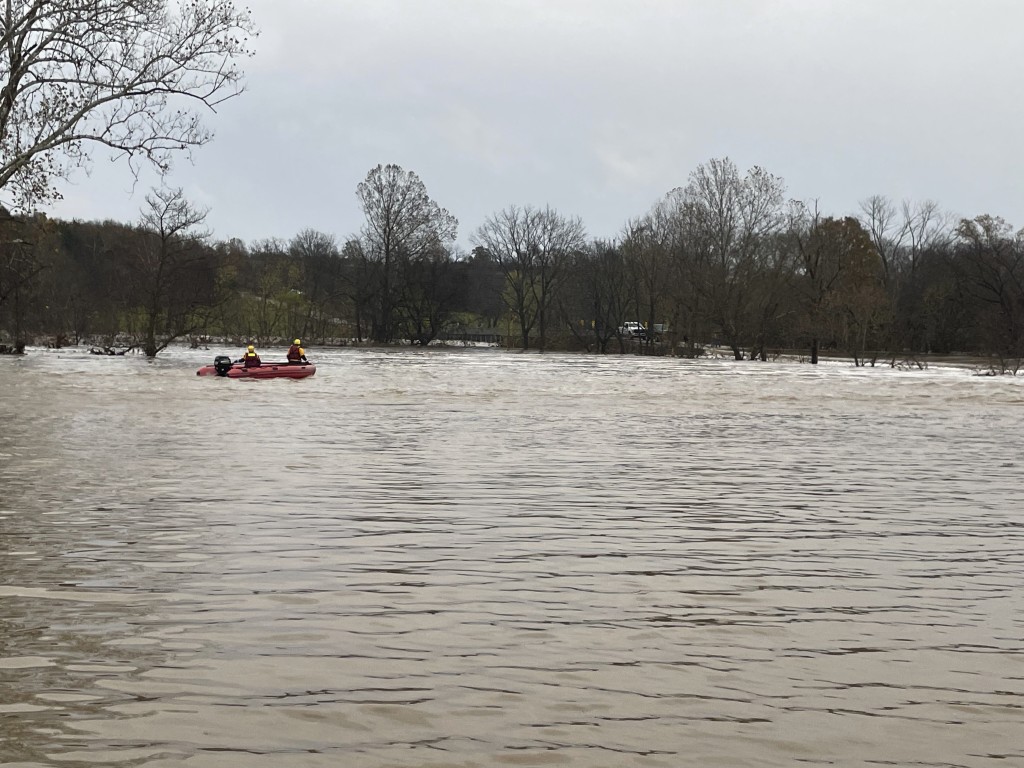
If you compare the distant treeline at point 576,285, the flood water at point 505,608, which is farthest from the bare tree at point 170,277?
the flood water at point 505,608

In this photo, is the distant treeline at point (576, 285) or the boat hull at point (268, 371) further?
the distant treeline at point (576, 285)

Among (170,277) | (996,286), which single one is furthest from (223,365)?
(996,286)

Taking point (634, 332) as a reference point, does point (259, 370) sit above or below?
below

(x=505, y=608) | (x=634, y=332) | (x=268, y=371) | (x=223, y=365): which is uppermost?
(x=634, y=332)

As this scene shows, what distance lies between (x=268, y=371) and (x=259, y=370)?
1.58 feet

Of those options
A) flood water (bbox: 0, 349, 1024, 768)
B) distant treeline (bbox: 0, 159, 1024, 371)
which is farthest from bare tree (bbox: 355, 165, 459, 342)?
flood water (bbox: 0, 349, 1024, 768)

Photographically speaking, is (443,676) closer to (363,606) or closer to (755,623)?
(363,606)

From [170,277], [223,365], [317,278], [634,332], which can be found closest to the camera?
[223,365]

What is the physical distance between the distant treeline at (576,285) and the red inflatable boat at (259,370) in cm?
2324

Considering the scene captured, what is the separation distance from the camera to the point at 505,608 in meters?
6.84

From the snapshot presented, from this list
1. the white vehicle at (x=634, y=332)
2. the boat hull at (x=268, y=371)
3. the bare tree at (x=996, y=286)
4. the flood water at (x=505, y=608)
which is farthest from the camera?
Result: the white vehicle at (x=634, y=332)

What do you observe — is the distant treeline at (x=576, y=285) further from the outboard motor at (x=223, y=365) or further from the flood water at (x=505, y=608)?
the flood water at (x=505, y=608)

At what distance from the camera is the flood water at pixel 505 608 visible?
15.3 ft

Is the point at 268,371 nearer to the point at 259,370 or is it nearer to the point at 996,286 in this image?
the point at 259,370
